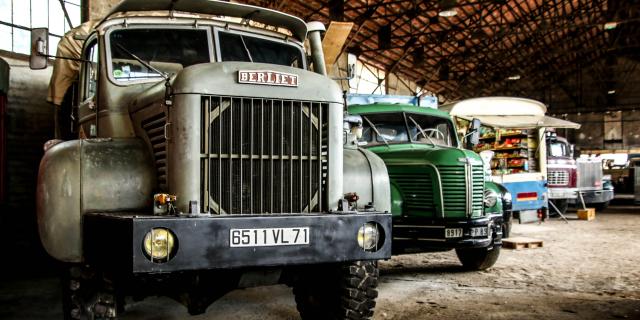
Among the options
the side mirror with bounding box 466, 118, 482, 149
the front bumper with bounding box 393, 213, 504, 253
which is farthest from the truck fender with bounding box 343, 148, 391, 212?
the side mirror with bounding box 466, 118, 482, 149

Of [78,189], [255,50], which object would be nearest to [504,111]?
[255,50]

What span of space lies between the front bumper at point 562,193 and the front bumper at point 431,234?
10.5 m

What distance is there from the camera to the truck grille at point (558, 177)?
1589 cm

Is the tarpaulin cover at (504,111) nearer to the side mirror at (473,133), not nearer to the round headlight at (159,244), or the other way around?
the side mirror at (473,133)

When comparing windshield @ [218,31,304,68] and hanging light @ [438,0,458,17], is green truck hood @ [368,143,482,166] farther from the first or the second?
hanging light @ [438,0,458,17]

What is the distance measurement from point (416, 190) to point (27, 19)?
6.58 meters

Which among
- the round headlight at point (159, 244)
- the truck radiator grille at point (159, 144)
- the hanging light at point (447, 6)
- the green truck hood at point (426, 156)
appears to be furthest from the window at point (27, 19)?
the hanging light at point (447, 6)

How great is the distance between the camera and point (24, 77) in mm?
8125

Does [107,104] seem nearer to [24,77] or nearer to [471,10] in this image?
[24,77]

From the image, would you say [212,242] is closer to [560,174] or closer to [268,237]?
[268,237]

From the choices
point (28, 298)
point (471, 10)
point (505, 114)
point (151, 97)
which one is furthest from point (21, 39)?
point (471, 10)

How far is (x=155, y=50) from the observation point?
14.0ft

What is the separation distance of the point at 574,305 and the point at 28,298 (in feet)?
16.7

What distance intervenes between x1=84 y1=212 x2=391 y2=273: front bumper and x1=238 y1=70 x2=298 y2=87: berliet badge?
2.56ft
